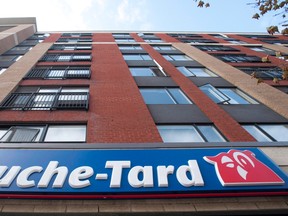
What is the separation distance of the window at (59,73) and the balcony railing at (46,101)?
2.16 metres

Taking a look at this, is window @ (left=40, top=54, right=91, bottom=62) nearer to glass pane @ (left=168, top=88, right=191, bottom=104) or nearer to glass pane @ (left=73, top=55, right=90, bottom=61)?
glass pane @ (left=73, top=55, right=90, bottom=61)

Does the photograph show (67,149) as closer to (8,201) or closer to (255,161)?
(8,201)

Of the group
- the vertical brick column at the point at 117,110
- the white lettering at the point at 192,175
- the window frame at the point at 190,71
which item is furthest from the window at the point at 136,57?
the white lettering at the point at 192,175

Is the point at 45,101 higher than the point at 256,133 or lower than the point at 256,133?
higher

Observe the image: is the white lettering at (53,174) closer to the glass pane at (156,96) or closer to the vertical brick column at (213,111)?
the vertical brick column at (213,111)

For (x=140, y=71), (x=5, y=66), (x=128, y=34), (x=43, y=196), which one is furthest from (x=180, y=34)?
(x=43, y=196)

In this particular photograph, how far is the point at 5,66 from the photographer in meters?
16.1

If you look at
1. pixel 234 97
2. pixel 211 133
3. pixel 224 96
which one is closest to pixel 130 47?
pixel 234 97

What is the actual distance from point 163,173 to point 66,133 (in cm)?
422

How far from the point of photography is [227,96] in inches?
504

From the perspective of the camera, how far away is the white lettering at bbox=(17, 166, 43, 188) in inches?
210

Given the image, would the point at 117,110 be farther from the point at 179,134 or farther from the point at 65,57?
the point at 65,57

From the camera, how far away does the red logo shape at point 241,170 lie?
5812 millimetres

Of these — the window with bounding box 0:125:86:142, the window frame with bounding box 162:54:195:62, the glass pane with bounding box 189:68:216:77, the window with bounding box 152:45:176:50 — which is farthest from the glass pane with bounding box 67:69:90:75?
the window with bounding box 152:45:176:50
